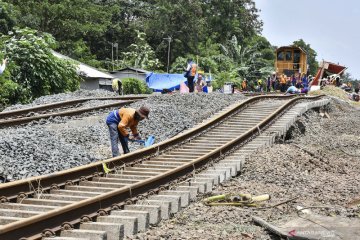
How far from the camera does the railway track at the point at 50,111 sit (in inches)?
551

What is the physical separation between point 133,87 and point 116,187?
29943 millimetres

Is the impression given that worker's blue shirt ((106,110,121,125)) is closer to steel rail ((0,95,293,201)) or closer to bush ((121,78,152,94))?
steel rail ((0,95,293,201))

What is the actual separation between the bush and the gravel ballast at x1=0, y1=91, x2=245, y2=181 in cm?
1725

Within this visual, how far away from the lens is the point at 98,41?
65.2 meters

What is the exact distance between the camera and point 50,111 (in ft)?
55.9

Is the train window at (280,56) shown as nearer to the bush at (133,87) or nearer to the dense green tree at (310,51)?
the bush at (133,87)

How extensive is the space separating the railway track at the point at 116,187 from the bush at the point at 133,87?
23.4 meters

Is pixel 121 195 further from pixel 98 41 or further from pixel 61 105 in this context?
pixel 98 41

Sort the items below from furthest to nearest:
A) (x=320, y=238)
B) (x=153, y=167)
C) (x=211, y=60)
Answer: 1. (x=211, y=60)
2. (x=153, y=167)
3. (x=320, y=238)

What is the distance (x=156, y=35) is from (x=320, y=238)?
5774cm

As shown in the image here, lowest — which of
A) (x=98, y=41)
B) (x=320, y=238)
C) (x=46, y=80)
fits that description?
(x=320, y=238)

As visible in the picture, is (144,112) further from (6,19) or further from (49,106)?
(6,19)

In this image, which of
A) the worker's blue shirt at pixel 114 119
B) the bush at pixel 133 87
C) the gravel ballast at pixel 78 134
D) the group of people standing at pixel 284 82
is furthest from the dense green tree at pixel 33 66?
the group of people standing at pixel 284 82

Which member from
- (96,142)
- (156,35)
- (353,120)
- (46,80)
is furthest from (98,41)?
(96,142)
